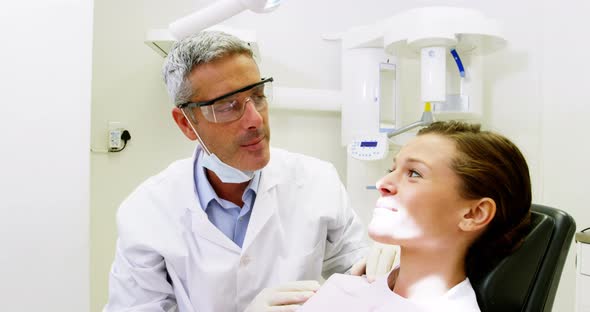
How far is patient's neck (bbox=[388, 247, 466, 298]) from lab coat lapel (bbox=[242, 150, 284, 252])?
17.4 inches

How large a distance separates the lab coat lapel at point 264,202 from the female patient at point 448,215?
13.1 inches

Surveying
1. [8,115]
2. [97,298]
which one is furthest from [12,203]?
[97,298]

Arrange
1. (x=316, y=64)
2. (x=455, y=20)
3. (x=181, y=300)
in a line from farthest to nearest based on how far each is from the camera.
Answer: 1. (x=316, y=64)
2. (x=455, y=20)
3. (x=181, y=300)

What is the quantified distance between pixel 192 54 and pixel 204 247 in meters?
0.53

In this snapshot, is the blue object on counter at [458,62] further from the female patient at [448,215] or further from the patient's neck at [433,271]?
the patient's neck at [433,271]

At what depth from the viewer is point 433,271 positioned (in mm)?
945

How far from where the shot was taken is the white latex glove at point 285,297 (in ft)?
3.48

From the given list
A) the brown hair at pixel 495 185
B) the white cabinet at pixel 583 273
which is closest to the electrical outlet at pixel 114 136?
the brown hair at pixel 495 185

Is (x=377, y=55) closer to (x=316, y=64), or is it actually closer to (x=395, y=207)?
(x=316, y=64)

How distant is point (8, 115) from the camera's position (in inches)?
57.6

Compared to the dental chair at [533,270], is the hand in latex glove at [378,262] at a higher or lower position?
lower

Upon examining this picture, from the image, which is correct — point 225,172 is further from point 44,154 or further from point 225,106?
point 44,154

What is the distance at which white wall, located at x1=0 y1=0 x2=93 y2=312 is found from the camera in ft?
4.80

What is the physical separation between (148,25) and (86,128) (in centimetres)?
83
